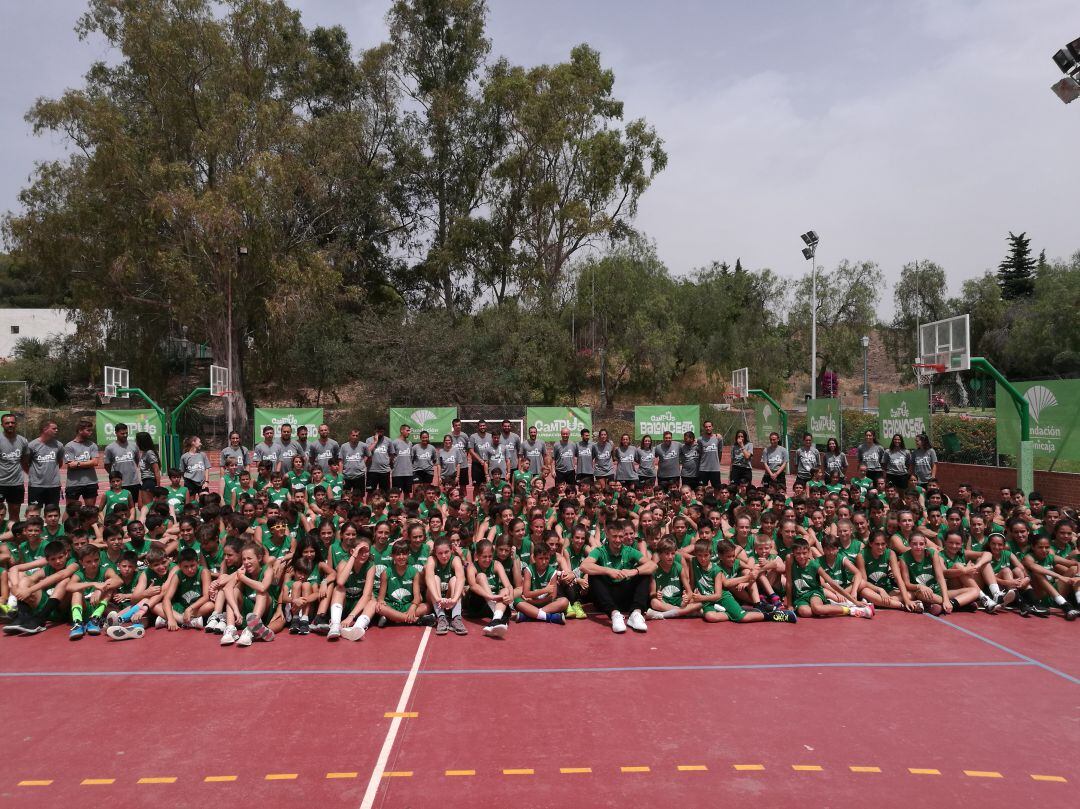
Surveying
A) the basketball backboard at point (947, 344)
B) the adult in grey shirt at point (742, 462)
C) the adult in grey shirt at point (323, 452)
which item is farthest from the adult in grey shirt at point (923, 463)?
the adult in grey shirt at point (323, 452)

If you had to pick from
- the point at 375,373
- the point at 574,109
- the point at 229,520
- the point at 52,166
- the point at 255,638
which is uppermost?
the point at 574,109

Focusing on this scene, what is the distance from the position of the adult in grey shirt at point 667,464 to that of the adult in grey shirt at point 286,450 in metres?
5.96

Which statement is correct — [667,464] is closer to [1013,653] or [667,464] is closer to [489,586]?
[489,586]

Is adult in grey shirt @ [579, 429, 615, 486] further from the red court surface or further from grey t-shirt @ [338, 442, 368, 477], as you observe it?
the red court surface

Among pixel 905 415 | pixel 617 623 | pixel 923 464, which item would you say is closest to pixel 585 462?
pixel 923 464

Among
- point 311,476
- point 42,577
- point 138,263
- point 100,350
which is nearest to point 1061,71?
point 311,476

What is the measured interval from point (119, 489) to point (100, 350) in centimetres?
2172

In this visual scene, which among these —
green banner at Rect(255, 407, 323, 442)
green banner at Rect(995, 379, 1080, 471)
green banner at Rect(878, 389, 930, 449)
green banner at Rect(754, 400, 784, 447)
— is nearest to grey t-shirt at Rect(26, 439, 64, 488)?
green banner at Rect(255, 407, 323, 442)

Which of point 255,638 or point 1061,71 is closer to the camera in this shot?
point 255,638

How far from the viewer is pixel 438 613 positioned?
6930mm

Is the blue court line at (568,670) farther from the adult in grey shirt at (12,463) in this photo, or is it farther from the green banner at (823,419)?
the green banner at (823,419)

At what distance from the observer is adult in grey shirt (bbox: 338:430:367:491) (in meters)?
11.9

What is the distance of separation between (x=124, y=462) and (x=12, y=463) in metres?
1.39

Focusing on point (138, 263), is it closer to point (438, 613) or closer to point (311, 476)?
point (311, 476)
